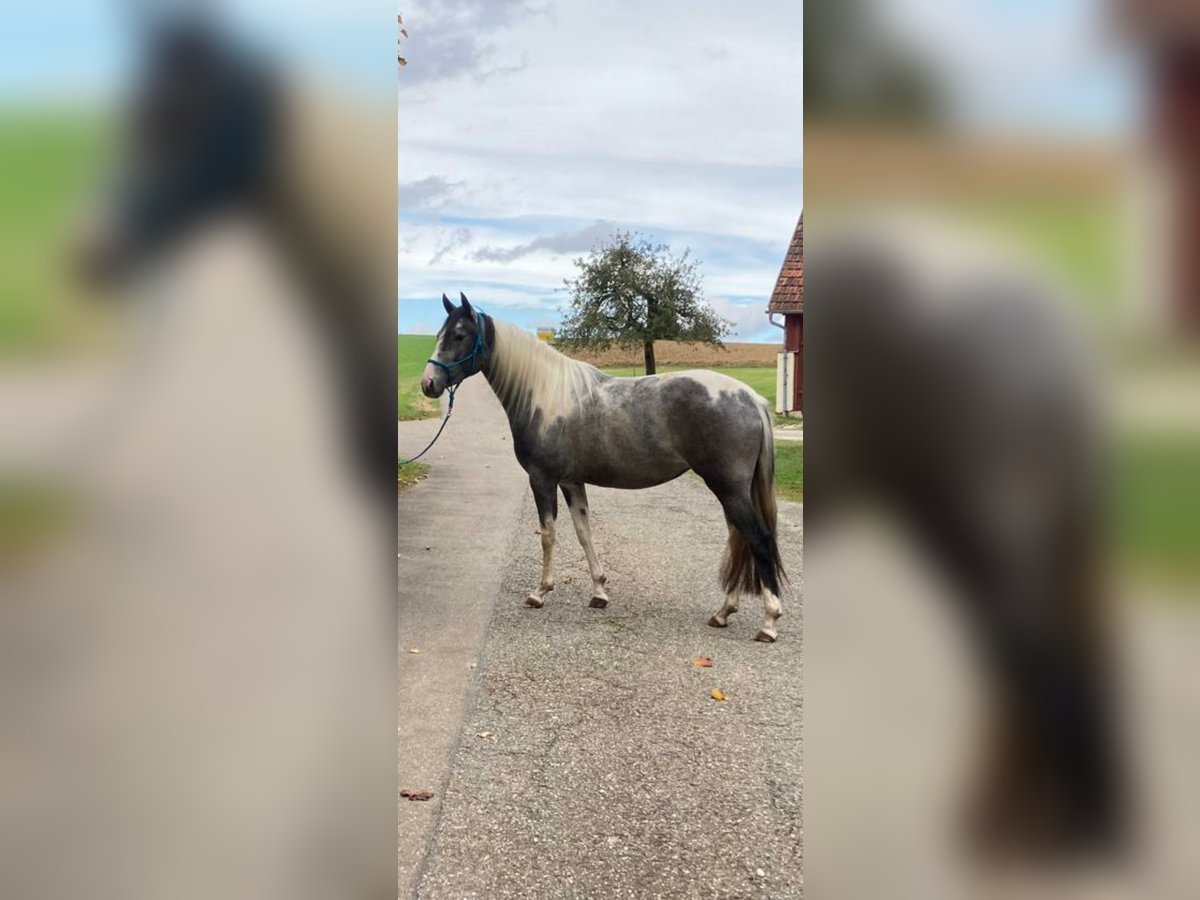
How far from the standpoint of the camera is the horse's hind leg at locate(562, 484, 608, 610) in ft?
18.6

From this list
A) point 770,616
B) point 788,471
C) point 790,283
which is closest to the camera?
point 770,616

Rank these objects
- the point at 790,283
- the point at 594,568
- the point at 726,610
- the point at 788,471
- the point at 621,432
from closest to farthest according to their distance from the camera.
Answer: the point at 726,610, the point at 621,432, the point at 594,568, the point at 790,283, the point at 788,471

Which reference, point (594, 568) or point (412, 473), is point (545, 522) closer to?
point (594, 568)
